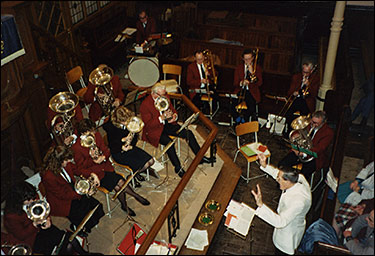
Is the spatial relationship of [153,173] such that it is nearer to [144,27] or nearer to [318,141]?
[318,141]

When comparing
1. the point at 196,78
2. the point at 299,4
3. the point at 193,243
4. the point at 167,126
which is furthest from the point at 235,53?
the point at 193,243

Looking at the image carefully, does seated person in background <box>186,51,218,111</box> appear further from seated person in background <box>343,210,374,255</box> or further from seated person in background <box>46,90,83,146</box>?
seated person in background <box>343,210,374,255</box>

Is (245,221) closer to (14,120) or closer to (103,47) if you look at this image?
(14,120)

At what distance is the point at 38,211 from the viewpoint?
5.16 meters

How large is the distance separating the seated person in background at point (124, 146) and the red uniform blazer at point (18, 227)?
5.81 feet

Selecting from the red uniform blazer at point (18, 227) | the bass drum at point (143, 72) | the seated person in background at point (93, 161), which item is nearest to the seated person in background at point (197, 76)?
the bass drum at point (143, 72)

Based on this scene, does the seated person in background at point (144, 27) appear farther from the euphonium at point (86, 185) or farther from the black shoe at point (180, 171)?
the euphonium at point (86, 185)

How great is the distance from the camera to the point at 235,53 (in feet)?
30.8

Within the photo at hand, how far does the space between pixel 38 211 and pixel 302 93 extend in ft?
17.9

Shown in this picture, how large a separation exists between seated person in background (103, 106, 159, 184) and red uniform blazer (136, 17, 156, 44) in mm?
5175

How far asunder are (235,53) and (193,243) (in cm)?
532

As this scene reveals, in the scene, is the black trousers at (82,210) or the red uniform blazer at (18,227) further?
the black trousers at (82,210)

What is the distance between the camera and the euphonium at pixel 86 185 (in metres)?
5.59

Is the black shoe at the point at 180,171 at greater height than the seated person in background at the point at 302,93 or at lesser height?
lesser
